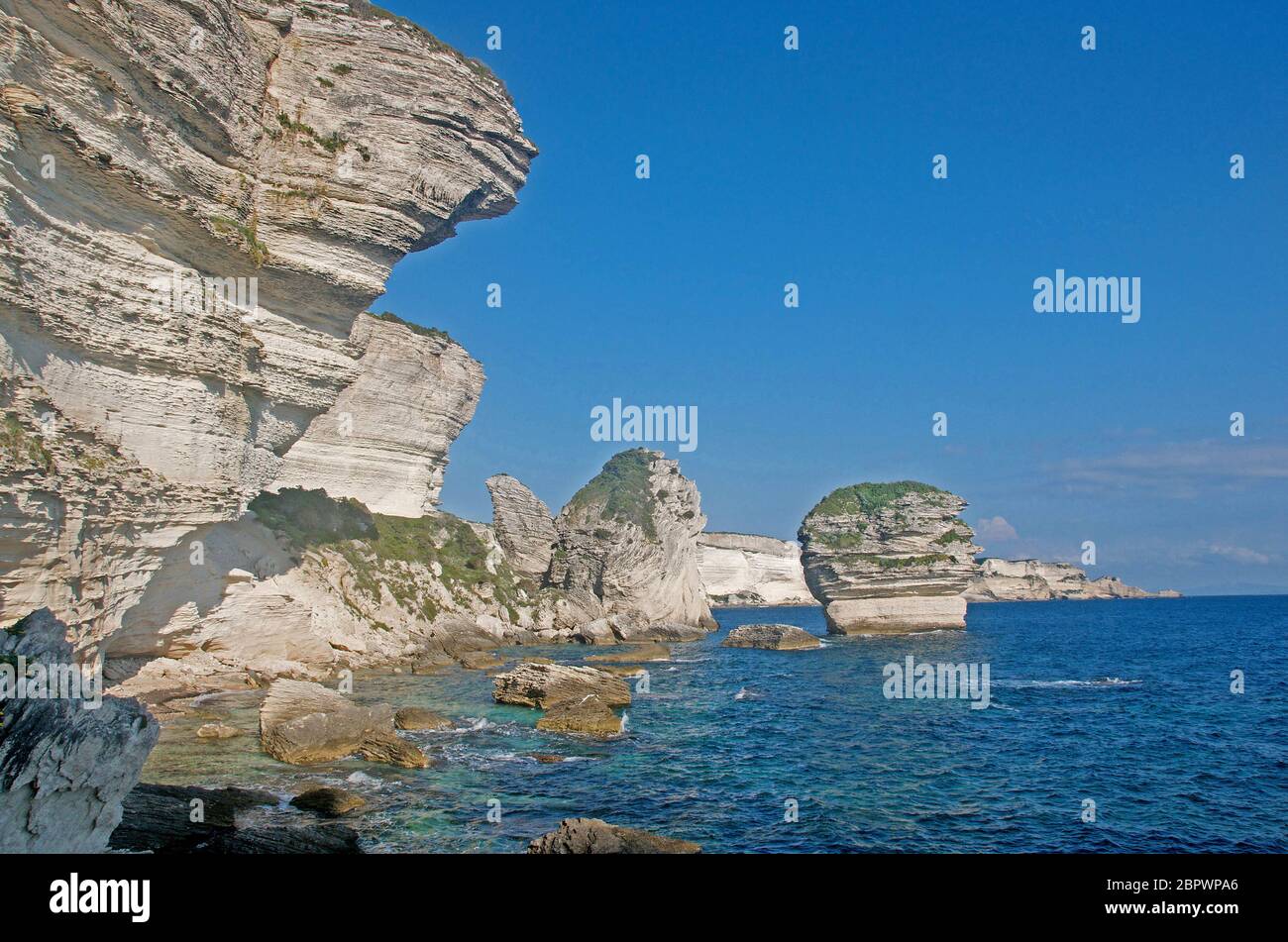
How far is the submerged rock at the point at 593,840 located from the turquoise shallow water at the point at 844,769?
2291 mm

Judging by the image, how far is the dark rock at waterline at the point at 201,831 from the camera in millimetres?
13398

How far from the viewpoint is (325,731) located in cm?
2283

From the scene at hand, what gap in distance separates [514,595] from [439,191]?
3895 centimetres

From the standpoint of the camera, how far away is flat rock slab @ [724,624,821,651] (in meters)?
66.1

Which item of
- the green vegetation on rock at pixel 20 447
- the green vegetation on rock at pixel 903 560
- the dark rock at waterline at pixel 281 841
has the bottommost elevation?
the dark rock at waterline at pixel 281 841

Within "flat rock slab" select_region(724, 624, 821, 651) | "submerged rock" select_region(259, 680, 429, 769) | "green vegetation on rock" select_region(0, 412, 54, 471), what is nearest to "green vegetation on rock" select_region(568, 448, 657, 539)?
"flat rock slab" select_region(724, 624, 821, 651)

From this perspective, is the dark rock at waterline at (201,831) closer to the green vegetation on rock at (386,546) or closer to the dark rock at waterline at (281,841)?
the dark rock at waterline at (281,841)

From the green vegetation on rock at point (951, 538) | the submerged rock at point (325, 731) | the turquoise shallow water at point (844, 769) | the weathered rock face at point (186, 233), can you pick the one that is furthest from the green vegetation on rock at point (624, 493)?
the submerged rock at point (325, 731)

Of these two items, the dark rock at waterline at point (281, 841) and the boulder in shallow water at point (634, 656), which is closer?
the dark rock at waterline at point (281, 841)

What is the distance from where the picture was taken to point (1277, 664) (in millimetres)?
49531

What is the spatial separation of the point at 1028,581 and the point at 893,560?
138652 mm

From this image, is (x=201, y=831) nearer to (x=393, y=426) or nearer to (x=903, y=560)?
(x=393, y=426)

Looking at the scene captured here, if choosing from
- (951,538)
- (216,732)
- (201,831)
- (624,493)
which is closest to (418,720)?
(216,732)
